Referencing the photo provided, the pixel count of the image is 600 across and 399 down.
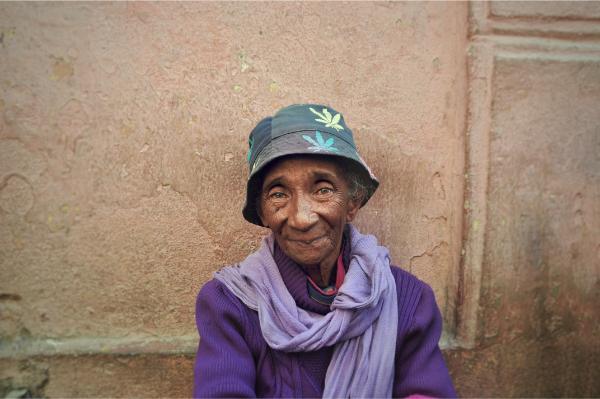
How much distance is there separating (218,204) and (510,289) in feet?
5.12

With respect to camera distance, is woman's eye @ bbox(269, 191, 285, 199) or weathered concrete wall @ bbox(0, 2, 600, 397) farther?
weathered concrete wall @ bbox(0, 2, 600, 397)

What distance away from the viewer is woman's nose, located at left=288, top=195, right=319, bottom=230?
4.99 feet

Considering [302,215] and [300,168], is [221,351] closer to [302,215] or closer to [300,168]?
[302,215]

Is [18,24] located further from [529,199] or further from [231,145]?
[529,199]

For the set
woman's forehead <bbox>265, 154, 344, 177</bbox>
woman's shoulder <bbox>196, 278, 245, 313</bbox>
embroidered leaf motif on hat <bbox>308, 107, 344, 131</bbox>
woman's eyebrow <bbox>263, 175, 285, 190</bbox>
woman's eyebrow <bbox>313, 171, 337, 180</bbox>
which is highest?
embroidered leaf motif on hat <bbox>308, 107, 344, 131</bbox>

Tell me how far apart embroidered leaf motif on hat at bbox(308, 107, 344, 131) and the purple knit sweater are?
0.52 metres

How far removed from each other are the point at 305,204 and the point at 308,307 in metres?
0.40

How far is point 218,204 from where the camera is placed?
2.19 m

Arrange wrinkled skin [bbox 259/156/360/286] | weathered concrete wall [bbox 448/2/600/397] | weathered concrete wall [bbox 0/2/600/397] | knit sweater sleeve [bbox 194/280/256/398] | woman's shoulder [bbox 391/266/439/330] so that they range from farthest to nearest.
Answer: weathered concrete wall [bbox 448/2/600/397] < weathered concrete wall [bbox 0/2/600/397] < woman's shoulder [bbox 391/266/439/330] < wrinkled skin [bbox 259/156/360/286] < knit sweater sleeve [bbox 194/280/256/398]

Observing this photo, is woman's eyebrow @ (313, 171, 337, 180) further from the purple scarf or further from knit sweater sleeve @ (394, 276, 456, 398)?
knit sweater sleeve @ (394, 276, 456, 398)

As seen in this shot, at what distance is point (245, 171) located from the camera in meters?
2.19

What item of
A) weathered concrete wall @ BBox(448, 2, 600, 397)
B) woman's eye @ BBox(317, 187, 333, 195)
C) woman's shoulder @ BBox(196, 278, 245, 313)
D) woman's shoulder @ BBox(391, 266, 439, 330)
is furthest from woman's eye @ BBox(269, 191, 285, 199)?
weathered concrete wall @ BBox(448, 2, 600, 397)

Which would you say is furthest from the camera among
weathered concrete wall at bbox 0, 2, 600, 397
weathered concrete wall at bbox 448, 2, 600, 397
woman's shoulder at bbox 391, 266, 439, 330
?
weathered concrete wall at bbox 448, 2, 600, 397

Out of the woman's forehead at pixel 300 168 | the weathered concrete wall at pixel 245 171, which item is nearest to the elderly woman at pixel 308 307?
the woman's forehead at pixel 300 168
